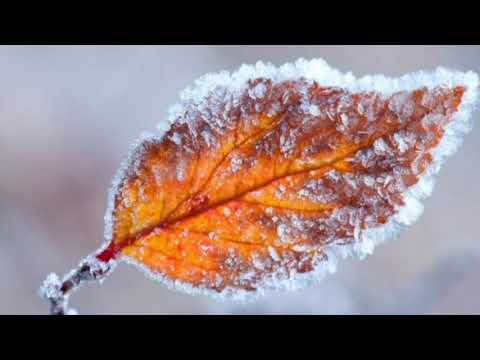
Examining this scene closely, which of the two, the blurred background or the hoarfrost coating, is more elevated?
the blurred background

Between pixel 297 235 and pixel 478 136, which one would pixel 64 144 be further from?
pixel 297 235

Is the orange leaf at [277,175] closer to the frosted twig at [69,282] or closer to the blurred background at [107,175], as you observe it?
the frosted twig at [69,282]

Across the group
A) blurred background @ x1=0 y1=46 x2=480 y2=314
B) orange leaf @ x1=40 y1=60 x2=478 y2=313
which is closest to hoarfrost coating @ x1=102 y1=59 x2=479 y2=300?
orange leaf @ x1=40 y1=60 x2=478 y2=313

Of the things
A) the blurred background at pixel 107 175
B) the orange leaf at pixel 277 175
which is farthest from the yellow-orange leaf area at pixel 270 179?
the blurred background at pixel 107 175

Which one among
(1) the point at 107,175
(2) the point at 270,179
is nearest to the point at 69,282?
(2) the point at 270,179

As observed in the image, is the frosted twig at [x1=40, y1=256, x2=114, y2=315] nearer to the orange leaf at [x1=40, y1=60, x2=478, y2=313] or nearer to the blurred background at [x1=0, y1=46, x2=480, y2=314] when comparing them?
the orange leaf at [x1=40, y1=60, x2=478, y2=313]

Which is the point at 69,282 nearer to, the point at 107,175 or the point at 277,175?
the point at 277,175
